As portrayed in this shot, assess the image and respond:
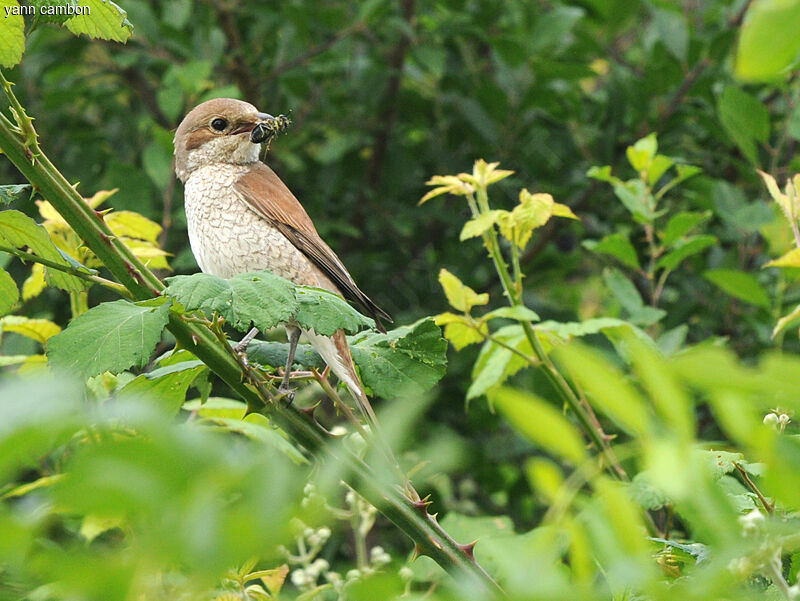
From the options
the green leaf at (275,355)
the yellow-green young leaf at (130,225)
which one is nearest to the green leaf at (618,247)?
the green leaf at (275,355)

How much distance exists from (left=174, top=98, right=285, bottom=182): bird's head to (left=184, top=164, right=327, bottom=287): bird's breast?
224 mm

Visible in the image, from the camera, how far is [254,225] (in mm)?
2420

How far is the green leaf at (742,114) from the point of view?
117 inches

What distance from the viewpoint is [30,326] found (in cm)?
207

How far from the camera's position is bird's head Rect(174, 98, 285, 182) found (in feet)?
8.86

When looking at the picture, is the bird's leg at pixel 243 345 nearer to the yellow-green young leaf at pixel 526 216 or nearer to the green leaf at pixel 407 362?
the green leaf at pixel 407 362

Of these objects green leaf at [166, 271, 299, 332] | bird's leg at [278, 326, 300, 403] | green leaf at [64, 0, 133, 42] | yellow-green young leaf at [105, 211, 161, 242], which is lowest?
bird's leg at [278, 326, 300, 403]

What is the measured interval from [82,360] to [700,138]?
362 cm

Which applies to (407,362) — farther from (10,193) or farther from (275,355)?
(10,193)

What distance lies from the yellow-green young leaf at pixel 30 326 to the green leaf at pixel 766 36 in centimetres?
181

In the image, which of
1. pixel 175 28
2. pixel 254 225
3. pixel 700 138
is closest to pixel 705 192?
pixel 700 138

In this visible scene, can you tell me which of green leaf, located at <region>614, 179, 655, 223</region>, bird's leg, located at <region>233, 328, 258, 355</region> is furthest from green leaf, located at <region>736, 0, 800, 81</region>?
green leaf, located at <region>614, 179, 655, 223</region>

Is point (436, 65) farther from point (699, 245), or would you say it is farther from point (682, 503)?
point (682, 503)

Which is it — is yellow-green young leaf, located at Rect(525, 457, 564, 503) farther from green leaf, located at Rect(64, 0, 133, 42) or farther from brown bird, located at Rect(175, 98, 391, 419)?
brown bird, located at Rect(175, 98, 391, 419)
